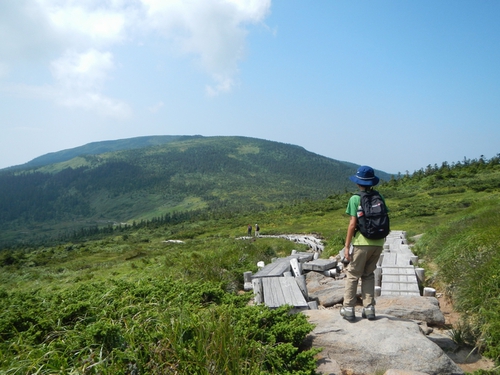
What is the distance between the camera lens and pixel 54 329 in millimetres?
4547

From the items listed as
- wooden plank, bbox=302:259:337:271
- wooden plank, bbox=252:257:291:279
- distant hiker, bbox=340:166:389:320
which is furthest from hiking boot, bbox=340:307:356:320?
wooden plank, bbox=302:259:337:271

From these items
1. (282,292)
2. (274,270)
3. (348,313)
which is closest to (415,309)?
(348,313)

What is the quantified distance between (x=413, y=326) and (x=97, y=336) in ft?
11.8

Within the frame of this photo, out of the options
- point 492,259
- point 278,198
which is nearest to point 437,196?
point 492,259

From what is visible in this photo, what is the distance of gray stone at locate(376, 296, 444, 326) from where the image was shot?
549 centimetres

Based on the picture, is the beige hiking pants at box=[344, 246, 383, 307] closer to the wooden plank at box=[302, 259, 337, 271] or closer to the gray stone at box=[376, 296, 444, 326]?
the gray stone at box=[376, 296, 444, 326]

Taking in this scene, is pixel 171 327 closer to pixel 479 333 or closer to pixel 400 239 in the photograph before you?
pixel 479 333

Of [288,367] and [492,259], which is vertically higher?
[492,259]

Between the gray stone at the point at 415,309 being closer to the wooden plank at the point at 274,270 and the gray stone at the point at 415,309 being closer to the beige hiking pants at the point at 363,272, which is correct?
the beige hiking pants at the point at 363,272

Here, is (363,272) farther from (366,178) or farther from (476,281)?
(476,281)

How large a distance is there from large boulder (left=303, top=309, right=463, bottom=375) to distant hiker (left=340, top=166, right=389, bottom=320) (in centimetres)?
33

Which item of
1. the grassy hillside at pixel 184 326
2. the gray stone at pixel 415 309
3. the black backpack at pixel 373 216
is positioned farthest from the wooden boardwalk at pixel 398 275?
the black backpack at pixel 373 216

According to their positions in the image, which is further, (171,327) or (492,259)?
(492,259)

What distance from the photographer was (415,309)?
5.57 metres
